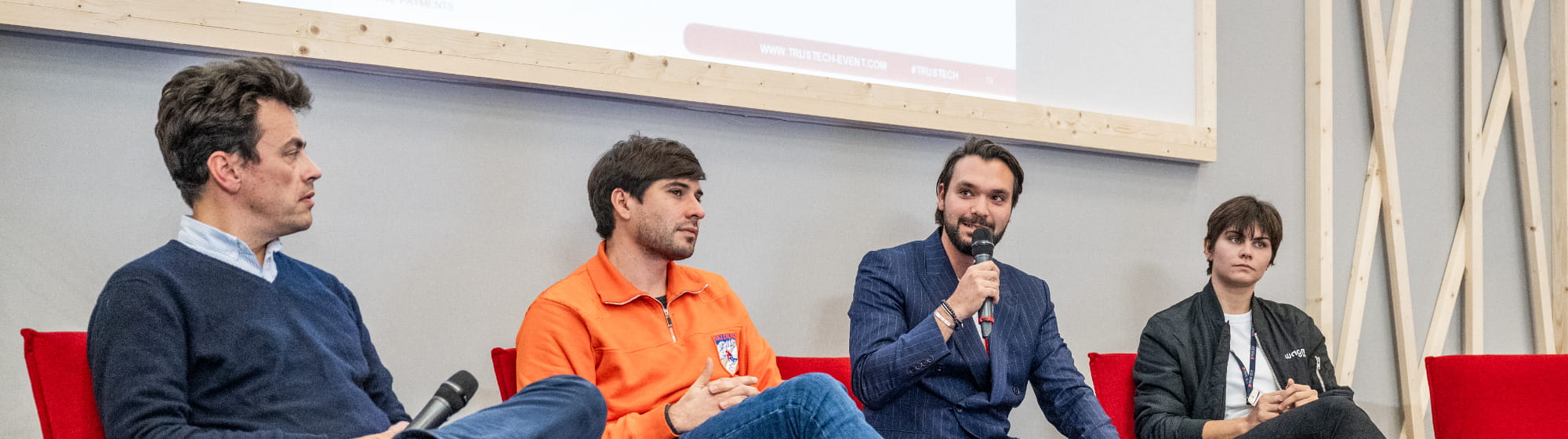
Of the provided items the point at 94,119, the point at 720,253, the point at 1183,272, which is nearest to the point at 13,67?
the point at 94,119

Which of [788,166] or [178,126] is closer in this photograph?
[178,126]

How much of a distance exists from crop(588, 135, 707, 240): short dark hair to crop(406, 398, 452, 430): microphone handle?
89cm

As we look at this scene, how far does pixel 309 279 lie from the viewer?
1.89m

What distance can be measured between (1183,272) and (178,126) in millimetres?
3130

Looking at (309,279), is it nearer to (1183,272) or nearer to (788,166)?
(788,166)

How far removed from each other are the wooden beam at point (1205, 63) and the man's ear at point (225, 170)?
303 centimetres

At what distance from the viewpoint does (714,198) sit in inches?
115

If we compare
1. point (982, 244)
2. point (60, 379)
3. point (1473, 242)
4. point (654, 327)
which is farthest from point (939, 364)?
point (1473, 242)

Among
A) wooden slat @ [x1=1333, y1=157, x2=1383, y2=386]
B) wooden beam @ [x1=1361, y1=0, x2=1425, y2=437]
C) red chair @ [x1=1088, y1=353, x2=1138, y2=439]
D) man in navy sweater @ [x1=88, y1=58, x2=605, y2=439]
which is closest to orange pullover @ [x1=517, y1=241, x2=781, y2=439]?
man in navy sweater @ [x1=88, y1=58, x2=605, y2=439]

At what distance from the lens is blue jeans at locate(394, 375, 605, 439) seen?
1.58 m

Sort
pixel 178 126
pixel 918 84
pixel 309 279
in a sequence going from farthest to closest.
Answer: pixel 918 84 → pixel 309 279 → pixel 178 126

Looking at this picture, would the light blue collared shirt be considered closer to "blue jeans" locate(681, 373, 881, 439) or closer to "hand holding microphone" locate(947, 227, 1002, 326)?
"blue jeans" locate(681, 373, 881, 439)

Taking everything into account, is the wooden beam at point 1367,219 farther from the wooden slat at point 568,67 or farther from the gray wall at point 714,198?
the wooden slat at point 568,67

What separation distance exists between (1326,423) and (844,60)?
1509 millimetres
